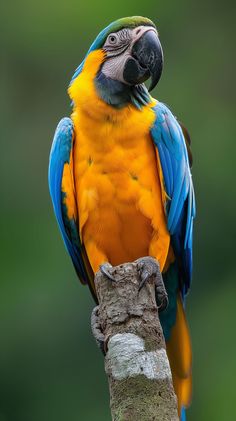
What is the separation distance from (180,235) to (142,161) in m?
0.42

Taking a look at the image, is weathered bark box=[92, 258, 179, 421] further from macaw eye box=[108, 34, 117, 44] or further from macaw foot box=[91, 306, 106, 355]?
macaw eye box=[108, 34, 117, 44]

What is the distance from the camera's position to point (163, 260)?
17.0 feet

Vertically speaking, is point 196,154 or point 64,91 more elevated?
point 64,91

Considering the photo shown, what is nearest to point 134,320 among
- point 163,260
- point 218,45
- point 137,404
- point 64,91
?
point 137,404

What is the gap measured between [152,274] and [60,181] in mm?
1127

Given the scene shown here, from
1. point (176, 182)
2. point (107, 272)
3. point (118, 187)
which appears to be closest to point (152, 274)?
point (107, 272)

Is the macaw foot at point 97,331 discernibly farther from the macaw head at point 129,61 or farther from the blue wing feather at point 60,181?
the macaw head at point 129,61

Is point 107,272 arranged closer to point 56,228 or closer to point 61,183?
point 61,183

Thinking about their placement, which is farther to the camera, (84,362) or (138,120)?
(84,362)

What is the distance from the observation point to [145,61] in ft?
16.6

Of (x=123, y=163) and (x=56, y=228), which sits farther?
(x=56, y=228)

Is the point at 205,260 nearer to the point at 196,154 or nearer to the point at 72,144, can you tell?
the point at 196,154

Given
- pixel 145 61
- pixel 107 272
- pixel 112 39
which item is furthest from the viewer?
pixel 112 39

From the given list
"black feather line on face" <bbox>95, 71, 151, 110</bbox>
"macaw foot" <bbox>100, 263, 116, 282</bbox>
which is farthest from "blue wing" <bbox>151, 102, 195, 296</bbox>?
"macaw foot" <bbox>100, 263, 116, 282</bbox>
